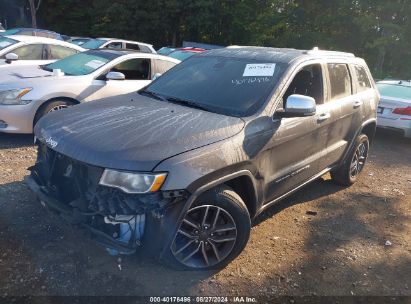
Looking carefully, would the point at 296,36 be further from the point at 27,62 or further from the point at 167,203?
the point at 167,203

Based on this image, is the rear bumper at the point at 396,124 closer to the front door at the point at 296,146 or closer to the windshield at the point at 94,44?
the front door at the point at 296,146

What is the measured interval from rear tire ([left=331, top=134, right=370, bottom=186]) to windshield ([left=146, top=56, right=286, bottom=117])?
6.59ft

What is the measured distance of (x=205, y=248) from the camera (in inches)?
128

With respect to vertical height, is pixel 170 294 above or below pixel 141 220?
below

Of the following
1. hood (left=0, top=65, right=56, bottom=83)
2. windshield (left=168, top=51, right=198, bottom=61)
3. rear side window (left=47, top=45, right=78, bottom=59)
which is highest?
A: rear side window (left=47, top=45, right=78, bottom=59)

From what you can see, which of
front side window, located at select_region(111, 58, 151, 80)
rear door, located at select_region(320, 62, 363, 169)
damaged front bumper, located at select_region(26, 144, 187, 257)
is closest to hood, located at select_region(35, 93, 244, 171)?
damaged front bumper, located at select_region(26, 144, 187, 257)

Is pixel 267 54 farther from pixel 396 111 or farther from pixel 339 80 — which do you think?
pixel 396 111

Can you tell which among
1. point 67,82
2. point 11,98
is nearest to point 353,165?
point 67,82

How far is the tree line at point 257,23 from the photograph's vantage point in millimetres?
20688

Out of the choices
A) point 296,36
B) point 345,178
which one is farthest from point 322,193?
point 296,36

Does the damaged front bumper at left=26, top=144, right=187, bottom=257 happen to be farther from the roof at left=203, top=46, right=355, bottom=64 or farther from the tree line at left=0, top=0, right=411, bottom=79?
the tree line at left=0, top=0, right=411, bottom=79

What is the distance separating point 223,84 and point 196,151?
3.88ft

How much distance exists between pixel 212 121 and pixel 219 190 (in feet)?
1.95

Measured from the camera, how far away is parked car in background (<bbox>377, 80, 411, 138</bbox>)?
802cm
